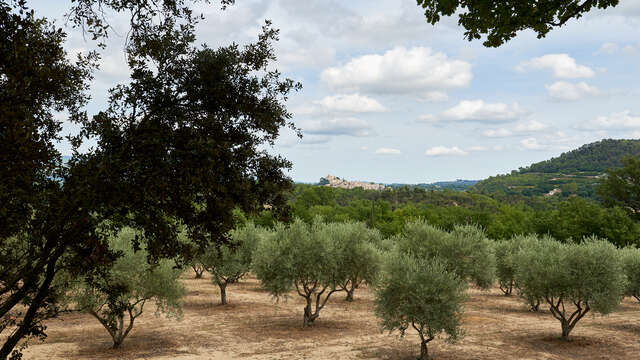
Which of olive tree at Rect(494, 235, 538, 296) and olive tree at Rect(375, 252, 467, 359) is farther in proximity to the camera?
olive tree at Rect(494, 235, 538, 296)

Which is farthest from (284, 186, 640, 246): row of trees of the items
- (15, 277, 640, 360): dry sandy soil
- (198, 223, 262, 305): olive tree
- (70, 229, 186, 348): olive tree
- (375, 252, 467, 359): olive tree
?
(375, 252, 467, 359): olive tree

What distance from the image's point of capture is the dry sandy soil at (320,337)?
75.2 ft

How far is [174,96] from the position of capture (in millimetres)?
9570

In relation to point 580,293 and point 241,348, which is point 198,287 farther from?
point 580,293

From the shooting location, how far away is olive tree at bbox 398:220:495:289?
37000 mm

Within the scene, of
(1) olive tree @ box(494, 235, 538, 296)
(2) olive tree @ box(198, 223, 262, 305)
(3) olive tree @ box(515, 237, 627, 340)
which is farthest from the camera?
(1) olive tree @ box(494, 235, 538, 296)

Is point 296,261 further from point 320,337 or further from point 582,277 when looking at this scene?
point 582,277

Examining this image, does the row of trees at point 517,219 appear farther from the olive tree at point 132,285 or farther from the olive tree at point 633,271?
the olive tree at point 132,285

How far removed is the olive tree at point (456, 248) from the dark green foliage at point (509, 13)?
93.9 ft

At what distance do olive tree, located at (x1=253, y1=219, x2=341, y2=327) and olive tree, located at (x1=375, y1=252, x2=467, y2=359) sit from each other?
715cm

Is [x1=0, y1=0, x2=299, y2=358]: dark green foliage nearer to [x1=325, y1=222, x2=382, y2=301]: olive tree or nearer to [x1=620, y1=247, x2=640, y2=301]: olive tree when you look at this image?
[x1=325, y1=222, x2=382, y2=301]: olive tree

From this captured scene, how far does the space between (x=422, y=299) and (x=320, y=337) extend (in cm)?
825

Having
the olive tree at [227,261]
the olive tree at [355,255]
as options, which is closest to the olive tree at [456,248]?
the olive tree at [355,255]

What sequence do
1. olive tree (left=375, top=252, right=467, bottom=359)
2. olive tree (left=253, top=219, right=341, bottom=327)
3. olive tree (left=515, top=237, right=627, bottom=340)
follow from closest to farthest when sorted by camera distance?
olive tree (left=375, top=252, right=467, bottom=359)
olive tree (left=515, top=237, right=627, bottom=340)
olive tree (left=253, top=219, right=341, bottom=327)
